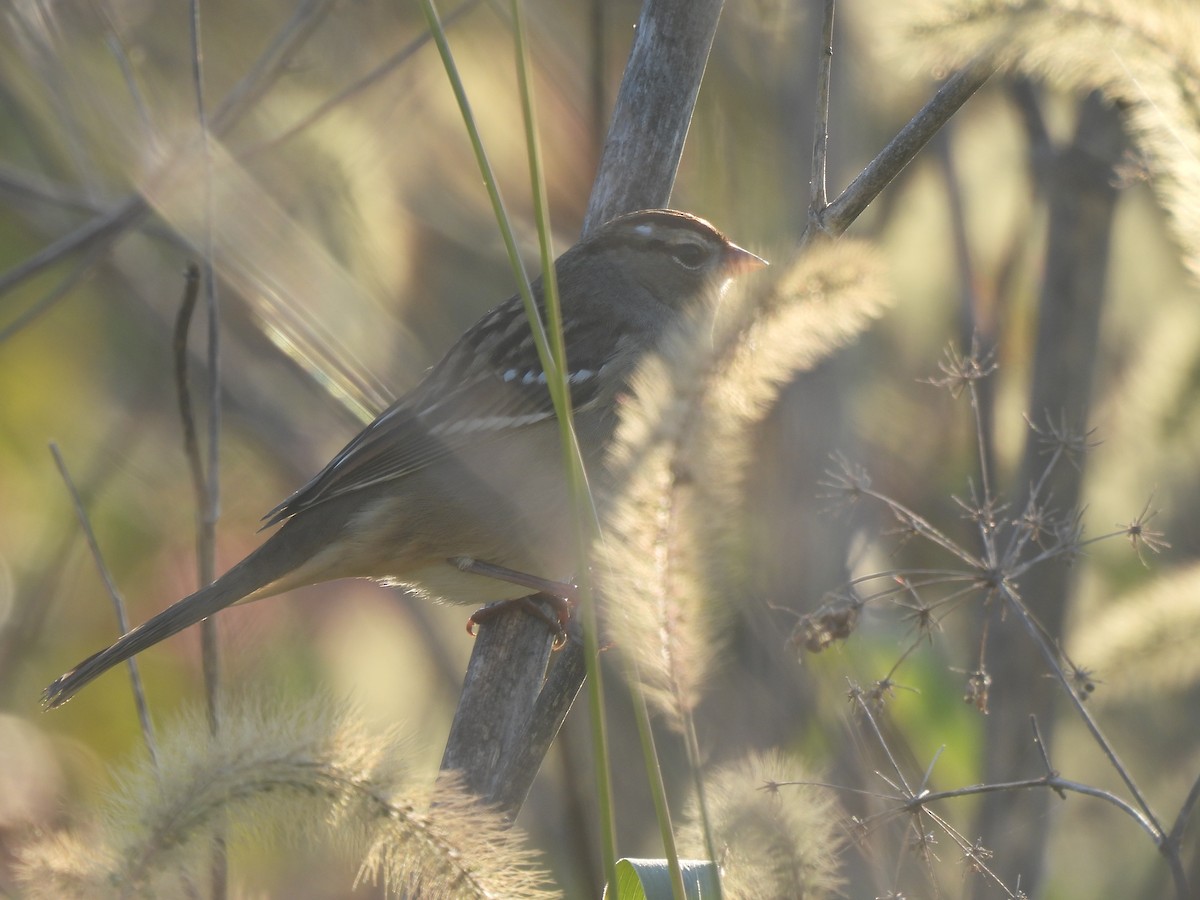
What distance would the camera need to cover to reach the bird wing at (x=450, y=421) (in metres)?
3.29

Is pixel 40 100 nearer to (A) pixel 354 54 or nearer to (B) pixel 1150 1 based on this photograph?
(A) pixel 354 54

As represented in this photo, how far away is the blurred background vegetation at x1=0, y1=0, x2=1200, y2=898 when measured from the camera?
325 cm

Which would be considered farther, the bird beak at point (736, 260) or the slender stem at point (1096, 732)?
the bird beak at point (736, 260)

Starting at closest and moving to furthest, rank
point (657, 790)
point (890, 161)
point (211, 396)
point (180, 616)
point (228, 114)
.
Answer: point (657, 790) < point (890, 161) < point (211, 396) < point (180, 616) < point (228, 114)

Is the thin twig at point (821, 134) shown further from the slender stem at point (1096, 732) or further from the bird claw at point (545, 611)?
the bird claw at point (545, 611)

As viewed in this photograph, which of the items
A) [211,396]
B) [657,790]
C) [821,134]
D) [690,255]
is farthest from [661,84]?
[657,790]

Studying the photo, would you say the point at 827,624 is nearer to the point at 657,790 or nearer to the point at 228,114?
the point at 657,790

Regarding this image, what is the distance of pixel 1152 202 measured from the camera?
4.20 metres

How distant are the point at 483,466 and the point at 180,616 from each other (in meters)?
0.85

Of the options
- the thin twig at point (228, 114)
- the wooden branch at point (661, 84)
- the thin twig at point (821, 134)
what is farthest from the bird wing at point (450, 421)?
the thin twig at point (821, 134)

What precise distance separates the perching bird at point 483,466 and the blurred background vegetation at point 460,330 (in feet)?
0.83

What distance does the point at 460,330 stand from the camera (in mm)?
4445

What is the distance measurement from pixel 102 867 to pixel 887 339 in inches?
125

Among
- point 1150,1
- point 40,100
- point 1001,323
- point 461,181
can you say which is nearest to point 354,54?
point 461,181
